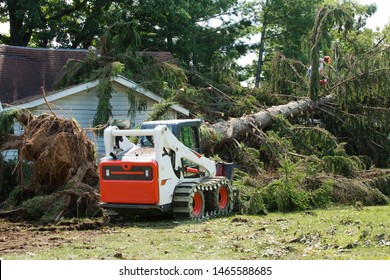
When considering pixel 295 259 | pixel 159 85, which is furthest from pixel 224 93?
pixel 295 259

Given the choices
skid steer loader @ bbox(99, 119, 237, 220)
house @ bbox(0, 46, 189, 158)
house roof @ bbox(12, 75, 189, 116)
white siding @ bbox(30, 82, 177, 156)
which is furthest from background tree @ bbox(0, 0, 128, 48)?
skid steer loader @ bbox(99, 119, 237, 220)

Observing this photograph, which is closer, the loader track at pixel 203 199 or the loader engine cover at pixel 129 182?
the loader engine cover at pixel 129 182

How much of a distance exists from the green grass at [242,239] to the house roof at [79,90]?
20.7 feet

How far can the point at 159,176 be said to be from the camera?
1205cm

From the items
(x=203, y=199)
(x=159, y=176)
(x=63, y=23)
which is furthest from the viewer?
(x=63, y=23)

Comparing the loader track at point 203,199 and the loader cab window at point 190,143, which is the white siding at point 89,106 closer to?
the loader cab window at point 190,143

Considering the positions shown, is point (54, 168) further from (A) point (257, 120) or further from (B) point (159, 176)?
(A) point (257, 120)

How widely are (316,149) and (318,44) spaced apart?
298 centimetres

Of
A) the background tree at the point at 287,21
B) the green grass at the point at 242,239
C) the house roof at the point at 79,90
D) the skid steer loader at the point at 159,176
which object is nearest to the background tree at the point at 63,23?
the background tree at the point at 287,21

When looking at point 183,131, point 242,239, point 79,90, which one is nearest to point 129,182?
point 183,131

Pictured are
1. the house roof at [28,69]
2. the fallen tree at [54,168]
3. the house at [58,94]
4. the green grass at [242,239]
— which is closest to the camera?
the green grass at [242,239]

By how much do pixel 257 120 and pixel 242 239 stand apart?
27.3 feet

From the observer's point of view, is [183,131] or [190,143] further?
[190,143]

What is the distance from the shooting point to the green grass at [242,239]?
8656mm
